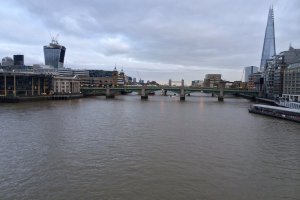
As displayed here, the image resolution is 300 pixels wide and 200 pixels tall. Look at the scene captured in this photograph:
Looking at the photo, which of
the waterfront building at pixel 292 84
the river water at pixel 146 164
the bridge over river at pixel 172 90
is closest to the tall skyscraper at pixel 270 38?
the bridge over river at pixel 172 90

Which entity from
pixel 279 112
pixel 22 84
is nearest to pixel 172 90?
pixel 22 84

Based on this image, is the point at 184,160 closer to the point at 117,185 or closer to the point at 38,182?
the point at 117,185

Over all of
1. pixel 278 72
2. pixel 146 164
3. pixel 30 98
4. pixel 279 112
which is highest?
pixel 278 72

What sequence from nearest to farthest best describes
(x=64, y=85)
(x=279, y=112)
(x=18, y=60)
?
(x=279, y=112)
(x=64, y=85)
(x=18, y=60)

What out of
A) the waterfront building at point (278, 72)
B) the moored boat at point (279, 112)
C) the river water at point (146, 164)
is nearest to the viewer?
the river water at point (146, 164)

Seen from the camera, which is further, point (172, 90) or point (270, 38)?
point (270, 38)

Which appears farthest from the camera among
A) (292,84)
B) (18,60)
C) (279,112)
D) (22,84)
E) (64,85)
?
(18,60)

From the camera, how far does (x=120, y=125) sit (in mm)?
37594

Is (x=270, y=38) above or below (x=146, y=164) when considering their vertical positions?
above

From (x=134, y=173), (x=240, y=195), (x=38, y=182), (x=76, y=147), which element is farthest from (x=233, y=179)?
(x=76, y=147)

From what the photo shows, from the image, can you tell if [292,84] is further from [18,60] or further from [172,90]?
[18,60]

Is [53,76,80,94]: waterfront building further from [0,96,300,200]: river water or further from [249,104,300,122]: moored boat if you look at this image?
[0,96,300,200]: river water

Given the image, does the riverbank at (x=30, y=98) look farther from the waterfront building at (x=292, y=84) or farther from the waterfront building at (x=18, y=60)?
the waterfront building at (x=18, y=60)

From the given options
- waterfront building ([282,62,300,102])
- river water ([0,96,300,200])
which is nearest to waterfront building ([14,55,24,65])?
waterfront building ([282,62,300,102])
